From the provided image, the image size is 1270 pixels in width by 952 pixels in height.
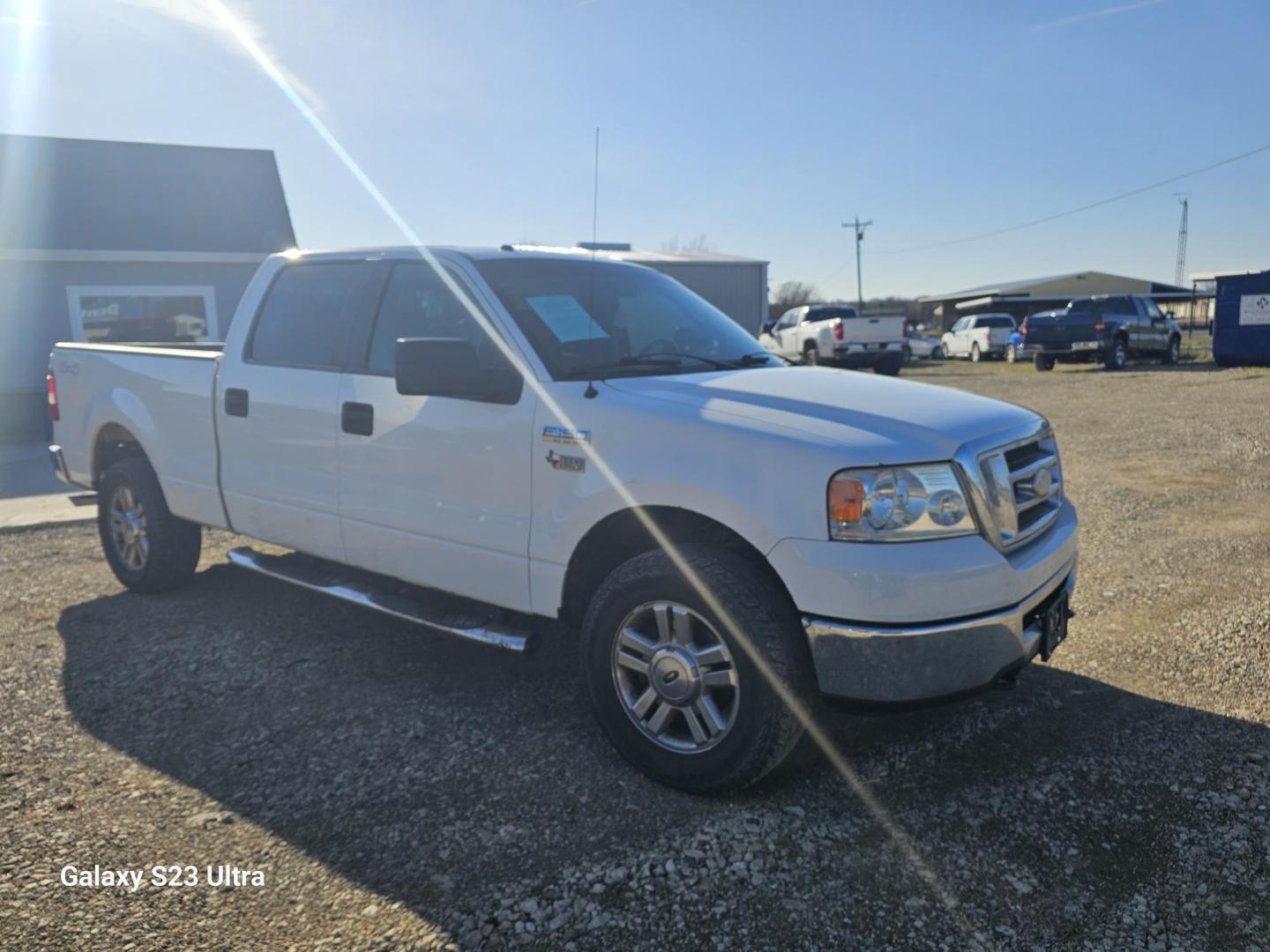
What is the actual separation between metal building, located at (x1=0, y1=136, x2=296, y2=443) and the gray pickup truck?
19009 mm

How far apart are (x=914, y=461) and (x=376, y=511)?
7.69 ft

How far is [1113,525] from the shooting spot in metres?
6.88

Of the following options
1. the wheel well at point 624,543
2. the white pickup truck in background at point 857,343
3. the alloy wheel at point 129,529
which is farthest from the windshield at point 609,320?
the white pickup truck in background at point 857,343

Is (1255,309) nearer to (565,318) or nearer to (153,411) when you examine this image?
(565,318)

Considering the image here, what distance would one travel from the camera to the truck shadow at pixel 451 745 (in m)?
3.02

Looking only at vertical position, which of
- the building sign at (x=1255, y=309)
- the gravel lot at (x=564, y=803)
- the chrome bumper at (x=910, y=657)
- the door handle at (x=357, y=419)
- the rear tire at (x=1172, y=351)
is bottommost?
the gravel lot at (x=564, y=803)

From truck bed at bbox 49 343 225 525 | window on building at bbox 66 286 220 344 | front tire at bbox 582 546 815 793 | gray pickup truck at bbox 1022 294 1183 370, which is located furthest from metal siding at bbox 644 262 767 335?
front tire at bbox 582 546 815 793

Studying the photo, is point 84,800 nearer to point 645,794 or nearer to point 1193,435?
point 645,794

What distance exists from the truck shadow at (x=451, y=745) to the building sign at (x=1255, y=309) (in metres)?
22.6

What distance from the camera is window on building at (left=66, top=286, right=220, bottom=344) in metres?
14.9

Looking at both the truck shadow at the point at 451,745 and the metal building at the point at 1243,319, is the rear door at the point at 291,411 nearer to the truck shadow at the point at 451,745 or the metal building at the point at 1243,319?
the truck shadow at the point at 451,745

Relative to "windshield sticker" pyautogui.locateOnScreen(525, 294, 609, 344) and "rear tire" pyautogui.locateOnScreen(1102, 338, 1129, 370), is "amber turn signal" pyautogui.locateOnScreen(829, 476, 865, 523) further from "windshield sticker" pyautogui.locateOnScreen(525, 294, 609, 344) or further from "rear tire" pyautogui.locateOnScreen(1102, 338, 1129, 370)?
"rear tire" pyautogui.locateOnScreen(1102, 338, 1129, 370)

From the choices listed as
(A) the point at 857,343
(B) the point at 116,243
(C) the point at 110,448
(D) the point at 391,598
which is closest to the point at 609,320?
(D) the point at 391,598

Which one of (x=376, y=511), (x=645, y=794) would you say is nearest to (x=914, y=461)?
(x=645, y=794)
